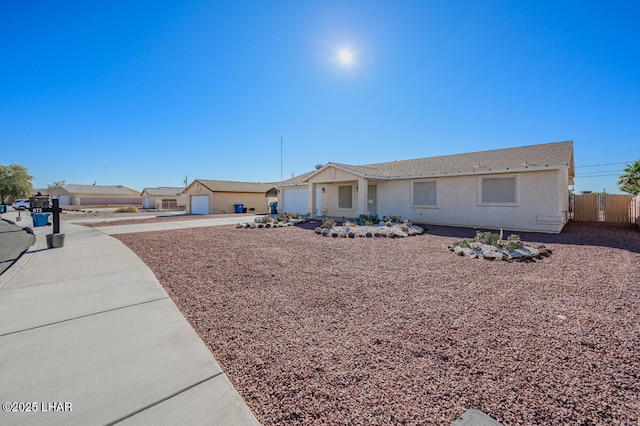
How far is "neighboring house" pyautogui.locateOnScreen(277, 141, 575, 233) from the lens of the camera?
11.2 m

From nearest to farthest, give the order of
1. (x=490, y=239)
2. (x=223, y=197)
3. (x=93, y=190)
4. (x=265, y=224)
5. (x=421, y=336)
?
(x=421, y=336) → (x=490, y=239) → (x=265, y=224) → (x=223, y=197) → (x=93, y=190)

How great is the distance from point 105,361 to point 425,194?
46.9 ft

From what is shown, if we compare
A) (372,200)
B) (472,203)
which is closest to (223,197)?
(372,200)

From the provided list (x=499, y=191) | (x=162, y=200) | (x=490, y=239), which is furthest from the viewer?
(x=162, y=200)

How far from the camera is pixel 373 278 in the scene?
531cm

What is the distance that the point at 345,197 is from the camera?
17984 millimetres

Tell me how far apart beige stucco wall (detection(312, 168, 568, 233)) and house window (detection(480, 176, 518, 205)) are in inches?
7.7

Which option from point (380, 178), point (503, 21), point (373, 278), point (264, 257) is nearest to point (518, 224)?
point (380, 178)

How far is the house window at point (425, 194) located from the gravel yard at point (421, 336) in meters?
7.92

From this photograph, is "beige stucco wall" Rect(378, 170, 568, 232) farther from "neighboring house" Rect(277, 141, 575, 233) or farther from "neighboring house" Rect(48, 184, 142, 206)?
"neighboring house" Rect(48, 184, 142, 206)

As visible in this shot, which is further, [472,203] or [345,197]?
[345,197]

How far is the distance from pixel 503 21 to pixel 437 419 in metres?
12.5

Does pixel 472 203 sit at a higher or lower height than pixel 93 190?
lower

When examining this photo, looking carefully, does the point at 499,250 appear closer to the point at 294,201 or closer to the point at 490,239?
the point at 490,239
